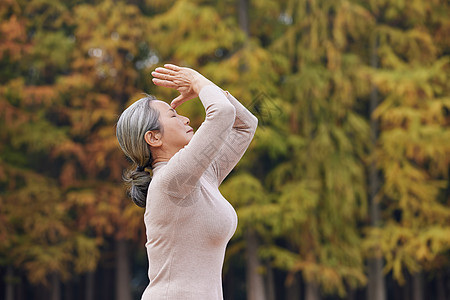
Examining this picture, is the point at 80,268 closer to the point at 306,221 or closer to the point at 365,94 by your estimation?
the point at 306,221

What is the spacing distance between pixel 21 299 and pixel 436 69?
10662 mm

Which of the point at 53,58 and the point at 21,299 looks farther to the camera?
the point at 21,299

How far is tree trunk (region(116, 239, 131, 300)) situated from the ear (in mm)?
11791

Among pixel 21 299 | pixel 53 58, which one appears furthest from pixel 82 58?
pixel 21 299

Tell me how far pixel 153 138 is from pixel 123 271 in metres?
11.9

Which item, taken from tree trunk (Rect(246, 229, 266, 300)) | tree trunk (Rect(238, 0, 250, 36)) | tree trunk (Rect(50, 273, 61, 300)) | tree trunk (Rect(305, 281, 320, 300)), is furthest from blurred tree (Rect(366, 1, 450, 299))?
tree trunk (Rect(50, 273, 61, 300))

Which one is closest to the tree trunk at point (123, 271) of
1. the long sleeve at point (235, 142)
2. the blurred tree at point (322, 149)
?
the blurred tree at point (322, 149)

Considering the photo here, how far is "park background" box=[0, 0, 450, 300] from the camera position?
11.4 meters

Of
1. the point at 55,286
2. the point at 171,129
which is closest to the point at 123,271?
the point at 55,286

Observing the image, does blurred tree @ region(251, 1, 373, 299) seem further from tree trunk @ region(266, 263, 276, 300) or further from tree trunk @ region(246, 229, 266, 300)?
tree trunk @ region(266, 263, 276, 300)

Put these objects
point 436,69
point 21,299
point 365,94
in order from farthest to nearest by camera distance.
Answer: point 21,299, point 365,94, point 436,69

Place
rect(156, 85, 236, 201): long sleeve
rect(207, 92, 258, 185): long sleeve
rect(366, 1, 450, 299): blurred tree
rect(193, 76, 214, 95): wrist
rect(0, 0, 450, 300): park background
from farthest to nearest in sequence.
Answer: rect(0, 0, 450, 300): park background
rect(366, 1, 450, 299): blurred tree
rect(207, 92, 258, 185): long sleeve
rect(193, 76, 214, 95): wrist
rect(156, 85, 236, 201): long sleeve

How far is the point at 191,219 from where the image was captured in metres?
1.71

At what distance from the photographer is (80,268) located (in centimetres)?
1249
